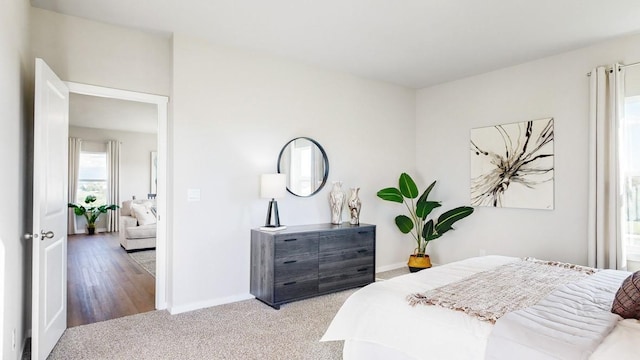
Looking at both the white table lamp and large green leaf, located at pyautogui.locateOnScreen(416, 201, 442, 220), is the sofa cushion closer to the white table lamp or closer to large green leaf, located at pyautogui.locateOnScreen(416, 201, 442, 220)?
the white table lamp

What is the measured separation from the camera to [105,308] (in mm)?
3451

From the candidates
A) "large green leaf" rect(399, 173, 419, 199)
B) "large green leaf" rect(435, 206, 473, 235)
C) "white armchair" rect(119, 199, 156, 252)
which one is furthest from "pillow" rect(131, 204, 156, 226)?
"large green leaf" rect(435, 206, 473, 235)

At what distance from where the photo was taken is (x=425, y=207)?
4.69m

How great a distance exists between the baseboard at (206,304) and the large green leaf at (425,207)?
92.4 inches

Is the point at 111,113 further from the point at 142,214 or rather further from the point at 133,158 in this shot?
the point at 133,158

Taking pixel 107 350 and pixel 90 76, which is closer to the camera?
pixel 107 350

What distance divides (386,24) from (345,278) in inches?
102

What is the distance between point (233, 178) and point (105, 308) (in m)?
1.71

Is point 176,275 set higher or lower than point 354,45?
lower

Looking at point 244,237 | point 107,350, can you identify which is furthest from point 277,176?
point 107,350

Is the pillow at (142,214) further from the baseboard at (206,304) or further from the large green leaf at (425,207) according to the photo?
the large green leaf at (425,207)

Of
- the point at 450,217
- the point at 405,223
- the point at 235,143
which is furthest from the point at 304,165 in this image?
the point at 450,217

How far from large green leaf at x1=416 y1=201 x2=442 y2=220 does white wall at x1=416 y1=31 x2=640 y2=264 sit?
1.33 ft

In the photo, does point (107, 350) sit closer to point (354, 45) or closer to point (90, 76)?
point (90, 76)
